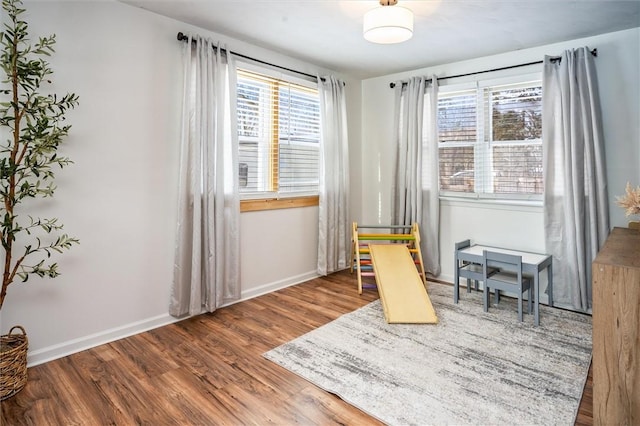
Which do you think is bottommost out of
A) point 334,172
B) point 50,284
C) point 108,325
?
point 108,325

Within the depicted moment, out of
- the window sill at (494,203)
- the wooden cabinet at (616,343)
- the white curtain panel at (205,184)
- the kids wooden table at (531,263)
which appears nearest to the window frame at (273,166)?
the white curtain panel at (205,184)

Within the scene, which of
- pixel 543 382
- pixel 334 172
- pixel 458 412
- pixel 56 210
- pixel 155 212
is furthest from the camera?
pixel 334 172

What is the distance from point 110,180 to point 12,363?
125 centimetres

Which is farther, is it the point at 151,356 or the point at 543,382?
the point at 151,356

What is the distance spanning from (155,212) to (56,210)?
2.15ft

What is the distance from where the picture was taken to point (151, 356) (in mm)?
2492

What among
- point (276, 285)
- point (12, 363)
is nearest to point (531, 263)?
point (276, 285)

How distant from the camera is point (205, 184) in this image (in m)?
3.09

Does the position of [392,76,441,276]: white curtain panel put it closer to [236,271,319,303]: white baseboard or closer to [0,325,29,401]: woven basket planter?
[236,271,319,303]: white baseboard

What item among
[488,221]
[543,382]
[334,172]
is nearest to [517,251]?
[488,221]

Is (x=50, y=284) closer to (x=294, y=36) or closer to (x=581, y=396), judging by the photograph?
(x=294, y=36)

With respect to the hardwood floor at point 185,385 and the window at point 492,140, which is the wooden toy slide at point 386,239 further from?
the hardwood floor at point 185,385

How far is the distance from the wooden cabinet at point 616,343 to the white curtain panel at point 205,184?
2609 millimetres

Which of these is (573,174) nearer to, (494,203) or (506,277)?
(494,203)
